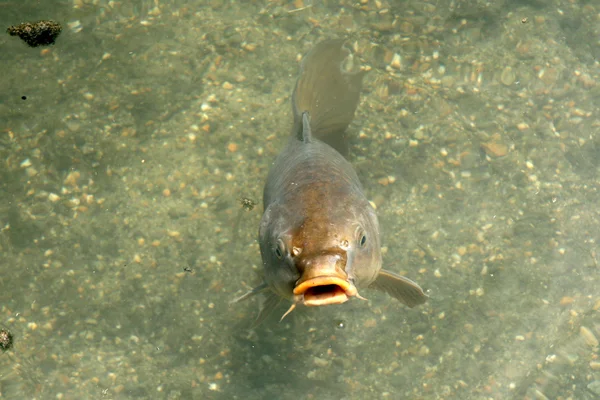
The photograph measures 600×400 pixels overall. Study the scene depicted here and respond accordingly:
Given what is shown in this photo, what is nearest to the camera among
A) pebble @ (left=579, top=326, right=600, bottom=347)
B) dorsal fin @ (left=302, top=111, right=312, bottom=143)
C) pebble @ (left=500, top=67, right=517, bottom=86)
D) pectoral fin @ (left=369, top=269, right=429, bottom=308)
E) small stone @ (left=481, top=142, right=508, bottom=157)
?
pectoral fin @ (left=369, top=269, right=429, bottom=308)

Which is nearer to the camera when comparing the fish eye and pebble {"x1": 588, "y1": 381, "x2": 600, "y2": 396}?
the fish eye

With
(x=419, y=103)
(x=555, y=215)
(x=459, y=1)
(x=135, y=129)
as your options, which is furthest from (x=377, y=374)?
(x=459, y=1)

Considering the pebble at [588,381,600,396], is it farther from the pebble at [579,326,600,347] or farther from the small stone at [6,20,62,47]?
the small stone at [6,20,62,47]

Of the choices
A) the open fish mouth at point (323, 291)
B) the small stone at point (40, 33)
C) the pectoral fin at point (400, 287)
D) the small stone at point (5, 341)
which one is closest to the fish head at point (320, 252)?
the open fish mouth at point (323, 291)

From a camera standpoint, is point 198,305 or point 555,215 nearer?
point 198,305

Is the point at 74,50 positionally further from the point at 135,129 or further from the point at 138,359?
the point at 138,359

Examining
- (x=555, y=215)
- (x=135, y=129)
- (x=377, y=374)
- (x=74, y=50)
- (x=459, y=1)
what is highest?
(x=459, y=1)

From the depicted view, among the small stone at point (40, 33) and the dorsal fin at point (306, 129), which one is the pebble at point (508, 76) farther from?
the small stone at point (40, 33)

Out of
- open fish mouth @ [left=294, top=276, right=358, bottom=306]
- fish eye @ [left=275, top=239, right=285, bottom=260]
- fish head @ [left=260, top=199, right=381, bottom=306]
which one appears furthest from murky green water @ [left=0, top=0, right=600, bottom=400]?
open fish mouth @ [left=294, top=276, right=358, bottom=306]

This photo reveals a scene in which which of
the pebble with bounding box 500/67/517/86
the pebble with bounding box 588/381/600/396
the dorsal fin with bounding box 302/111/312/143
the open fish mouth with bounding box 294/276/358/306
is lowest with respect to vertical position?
the pebble with bounding box 588/381/600/396
